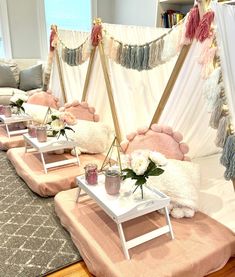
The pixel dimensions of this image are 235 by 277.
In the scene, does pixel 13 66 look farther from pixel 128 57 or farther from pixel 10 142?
pixel 128 57

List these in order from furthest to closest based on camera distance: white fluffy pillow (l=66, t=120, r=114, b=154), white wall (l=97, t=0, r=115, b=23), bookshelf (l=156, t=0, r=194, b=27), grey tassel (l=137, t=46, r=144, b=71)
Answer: white wall (l=97, t=0, r=115, b=23), bookshelf (l=156, t=0, r=194, b=27), white fluffy pillow (l=66, t=120, r=114, b=154), grey tassel (l=137, t=46, r=144, b=71)

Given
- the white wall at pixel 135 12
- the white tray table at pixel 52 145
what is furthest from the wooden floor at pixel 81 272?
the white wall at pixel 135 12

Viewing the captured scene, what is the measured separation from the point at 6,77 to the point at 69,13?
1.80m

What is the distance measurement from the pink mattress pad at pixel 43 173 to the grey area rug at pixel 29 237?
0.09m

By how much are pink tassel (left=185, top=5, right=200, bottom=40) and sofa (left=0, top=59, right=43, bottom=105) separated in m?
Answer: 3.14

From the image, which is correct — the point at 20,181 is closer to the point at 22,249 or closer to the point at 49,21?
the point at 22,249

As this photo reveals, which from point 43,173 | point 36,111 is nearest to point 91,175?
point 43,173

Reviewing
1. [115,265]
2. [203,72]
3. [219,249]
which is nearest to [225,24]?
[203,72]

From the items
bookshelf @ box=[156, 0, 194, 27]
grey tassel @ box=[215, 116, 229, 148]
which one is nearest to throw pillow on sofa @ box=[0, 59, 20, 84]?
bookshelf @ box=[156, 0, 194, 27]

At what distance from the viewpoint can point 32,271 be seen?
1484mm

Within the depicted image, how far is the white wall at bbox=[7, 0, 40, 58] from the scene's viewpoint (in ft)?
15.6

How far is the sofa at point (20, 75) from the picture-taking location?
177 inches

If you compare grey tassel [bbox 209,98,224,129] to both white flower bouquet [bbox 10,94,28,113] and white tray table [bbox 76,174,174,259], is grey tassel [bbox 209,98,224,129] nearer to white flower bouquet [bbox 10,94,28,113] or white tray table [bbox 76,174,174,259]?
white tray table [bbox 76,174,174,259]

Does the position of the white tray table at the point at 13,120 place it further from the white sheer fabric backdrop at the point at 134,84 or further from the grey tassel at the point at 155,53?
the grey tassel at the point at 155,53
